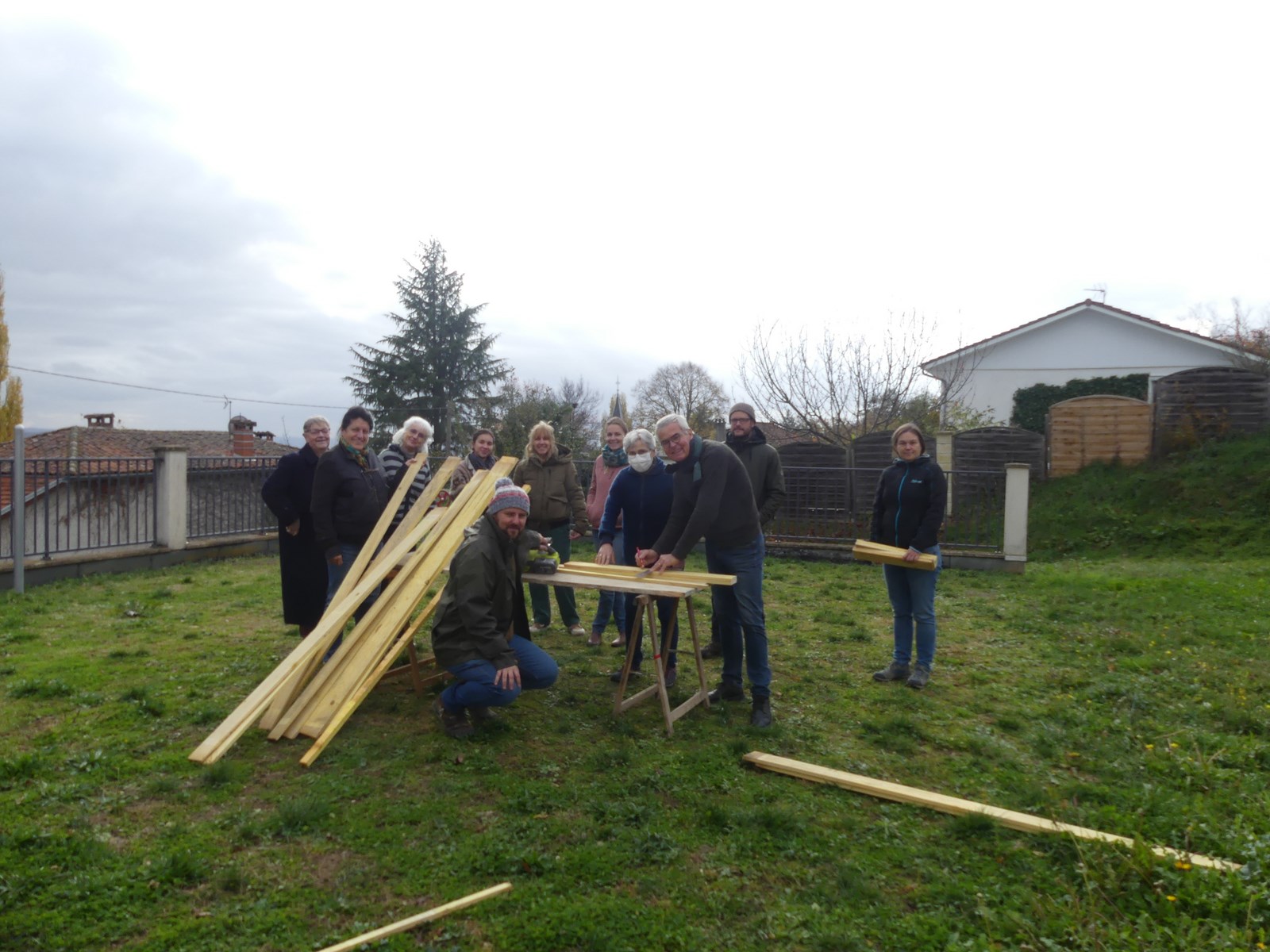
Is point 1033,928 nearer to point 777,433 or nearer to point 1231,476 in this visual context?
point 1231,476

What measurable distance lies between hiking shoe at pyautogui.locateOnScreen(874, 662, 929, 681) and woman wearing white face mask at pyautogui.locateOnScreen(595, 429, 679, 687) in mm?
1491

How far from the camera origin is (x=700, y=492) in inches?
191

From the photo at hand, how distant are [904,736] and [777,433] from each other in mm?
17690

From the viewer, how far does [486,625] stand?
4.28 m

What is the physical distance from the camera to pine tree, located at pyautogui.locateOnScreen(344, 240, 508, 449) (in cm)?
3338

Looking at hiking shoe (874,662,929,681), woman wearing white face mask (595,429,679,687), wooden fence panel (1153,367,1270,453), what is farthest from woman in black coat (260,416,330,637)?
wooden fence panel (1153,367,1270,453)

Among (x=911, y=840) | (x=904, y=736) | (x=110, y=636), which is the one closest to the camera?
(x=911, y=840)

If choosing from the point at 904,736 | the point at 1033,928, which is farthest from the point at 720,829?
the point at 904,736

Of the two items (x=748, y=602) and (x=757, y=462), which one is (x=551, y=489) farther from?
(x=748, y=602)

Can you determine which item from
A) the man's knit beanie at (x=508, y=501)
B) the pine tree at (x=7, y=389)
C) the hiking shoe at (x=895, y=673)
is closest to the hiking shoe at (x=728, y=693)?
the hiking shoe at (x=895, y=673)

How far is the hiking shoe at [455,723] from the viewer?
14.6ft

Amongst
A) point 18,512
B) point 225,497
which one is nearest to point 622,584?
point 18,512

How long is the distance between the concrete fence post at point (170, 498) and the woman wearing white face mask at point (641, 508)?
24.8 ft

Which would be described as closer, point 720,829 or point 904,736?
point 720,829
